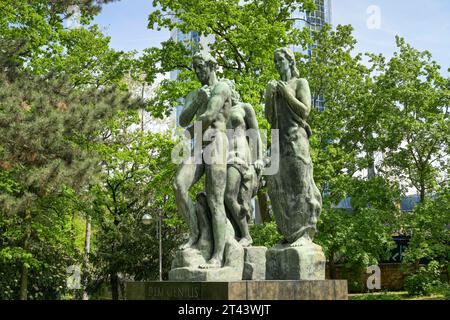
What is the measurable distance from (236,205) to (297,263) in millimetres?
1244

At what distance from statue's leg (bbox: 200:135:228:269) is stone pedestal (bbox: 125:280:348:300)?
0.62 meters

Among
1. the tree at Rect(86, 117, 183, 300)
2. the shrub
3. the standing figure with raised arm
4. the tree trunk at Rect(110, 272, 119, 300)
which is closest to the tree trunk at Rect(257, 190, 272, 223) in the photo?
the tree at Rect(86, 117, 183, 300)

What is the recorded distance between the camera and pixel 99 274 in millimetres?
28594

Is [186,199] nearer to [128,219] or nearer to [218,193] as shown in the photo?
[218,193]

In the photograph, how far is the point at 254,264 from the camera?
7641 millimetres

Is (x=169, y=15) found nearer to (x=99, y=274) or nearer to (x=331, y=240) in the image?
(x=331, y=240)

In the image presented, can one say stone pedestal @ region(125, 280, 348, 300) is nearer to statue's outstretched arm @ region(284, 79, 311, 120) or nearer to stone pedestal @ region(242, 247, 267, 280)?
stone pedestal @ region(242, 247, 267, 280)

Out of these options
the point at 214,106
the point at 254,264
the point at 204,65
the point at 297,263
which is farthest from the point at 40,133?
the point at 297,263

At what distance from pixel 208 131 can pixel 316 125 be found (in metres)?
17.0

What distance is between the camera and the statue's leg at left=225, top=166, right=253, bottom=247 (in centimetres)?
786

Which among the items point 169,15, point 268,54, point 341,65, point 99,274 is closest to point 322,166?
point 268,54

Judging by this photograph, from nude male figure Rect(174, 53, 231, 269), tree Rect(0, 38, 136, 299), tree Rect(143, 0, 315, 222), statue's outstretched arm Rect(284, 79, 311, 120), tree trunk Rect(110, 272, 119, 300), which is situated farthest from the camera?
tree trunk Rect(110, 272, 119, 300)

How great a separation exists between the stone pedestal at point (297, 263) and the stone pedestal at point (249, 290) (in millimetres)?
288

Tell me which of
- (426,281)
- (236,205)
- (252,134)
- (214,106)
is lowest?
(426,281)
